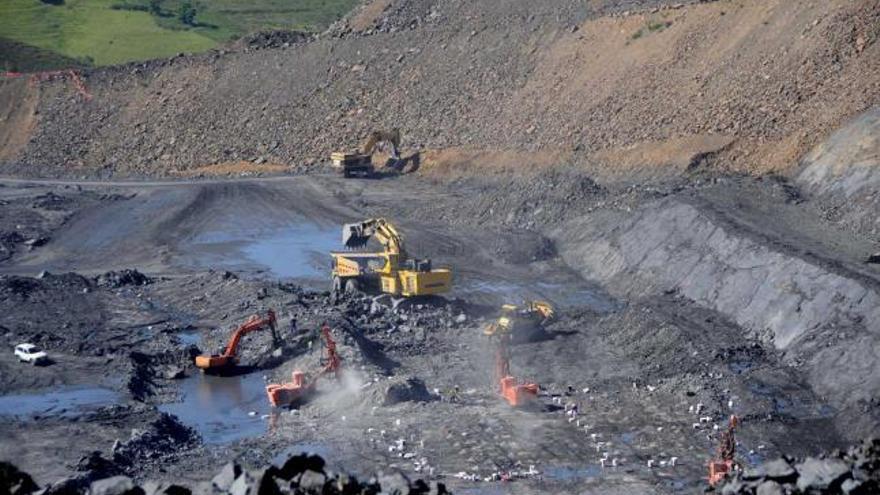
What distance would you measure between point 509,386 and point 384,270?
9.74 metres

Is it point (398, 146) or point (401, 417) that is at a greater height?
point (398, 146)

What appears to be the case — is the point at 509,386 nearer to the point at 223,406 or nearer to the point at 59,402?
the point at 223,406

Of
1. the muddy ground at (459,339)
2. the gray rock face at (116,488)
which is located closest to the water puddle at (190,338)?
the muddy ground at (459,339)

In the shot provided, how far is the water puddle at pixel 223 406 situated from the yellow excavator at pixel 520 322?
593 cm

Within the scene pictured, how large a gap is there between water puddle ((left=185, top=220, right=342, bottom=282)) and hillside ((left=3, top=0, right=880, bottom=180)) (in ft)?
30.9

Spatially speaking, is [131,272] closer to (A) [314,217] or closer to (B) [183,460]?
(A) [314,217]

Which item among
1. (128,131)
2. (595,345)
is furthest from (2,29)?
(595,345)

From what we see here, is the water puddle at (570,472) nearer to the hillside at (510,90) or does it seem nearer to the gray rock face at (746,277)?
the gray rock face at (746,277)

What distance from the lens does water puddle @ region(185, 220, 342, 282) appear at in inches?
1918

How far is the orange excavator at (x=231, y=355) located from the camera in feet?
120

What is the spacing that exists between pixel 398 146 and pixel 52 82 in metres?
23.6

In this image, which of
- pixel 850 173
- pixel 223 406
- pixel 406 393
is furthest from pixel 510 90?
pixel 406 393

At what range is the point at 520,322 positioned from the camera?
3797 cm

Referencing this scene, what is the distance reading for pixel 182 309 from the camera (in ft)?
144
